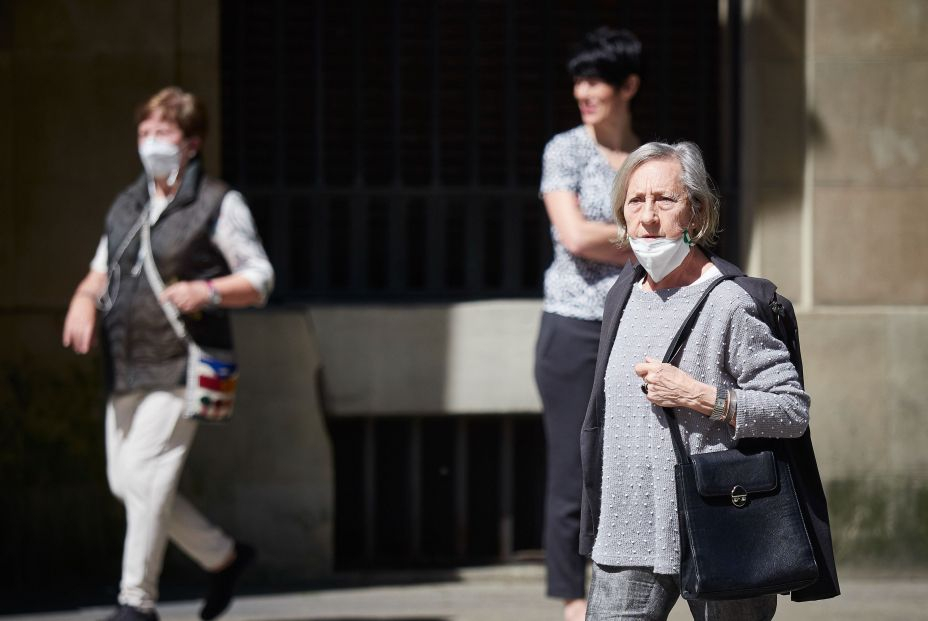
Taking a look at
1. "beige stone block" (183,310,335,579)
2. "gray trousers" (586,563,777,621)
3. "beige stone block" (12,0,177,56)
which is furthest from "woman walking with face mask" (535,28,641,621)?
"beige stone block" (12,0,177,56)

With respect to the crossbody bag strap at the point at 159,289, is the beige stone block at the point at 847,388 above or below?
below

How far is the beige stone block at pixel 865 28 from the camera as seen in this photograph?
6.91 metres

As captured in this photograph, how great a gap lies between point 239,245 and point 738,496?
263 cm

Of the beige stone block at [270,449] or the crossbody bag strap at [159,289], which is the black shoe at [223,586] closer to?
the crossbody bag strap at [159,289]

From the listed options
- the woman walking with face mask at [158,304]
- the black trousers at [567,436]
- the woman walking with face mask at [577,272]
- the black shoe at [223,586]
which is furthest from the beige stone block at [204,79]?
the black trousers at [567,436]

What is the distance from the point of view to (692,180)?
353cm

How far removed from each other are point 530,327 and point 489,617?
138 cm

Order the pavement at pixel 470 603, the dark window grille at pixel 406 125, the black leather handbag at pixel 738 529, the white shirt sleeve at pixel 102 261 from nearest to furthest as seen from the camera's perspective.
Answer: the black leather handbag at pixel 738 529, the white shirt sleeve at pixel 102 261, the pavement at pixel 470 603, the dark window grille at pixel 406 125

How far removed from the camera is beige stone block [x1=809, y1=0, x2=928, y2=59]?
6.91m

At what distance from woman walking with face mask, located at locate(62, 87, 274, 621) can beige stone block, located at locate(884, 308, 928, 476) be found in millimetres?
3050

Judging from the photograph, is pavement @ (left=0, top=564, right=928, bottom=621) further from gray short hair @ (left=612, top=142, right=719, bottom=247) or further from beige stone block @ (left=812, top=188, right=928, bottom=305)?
gray short hair @ (left=612, top=142, right=719, bottom=247)

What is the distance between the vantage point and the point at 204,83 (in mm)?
6832

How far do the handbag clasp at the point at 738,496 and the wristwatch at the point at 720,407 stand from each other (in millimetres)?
158

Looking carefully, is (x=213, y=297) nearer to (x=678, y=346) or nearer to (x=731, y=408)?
(x=678, y=346)
